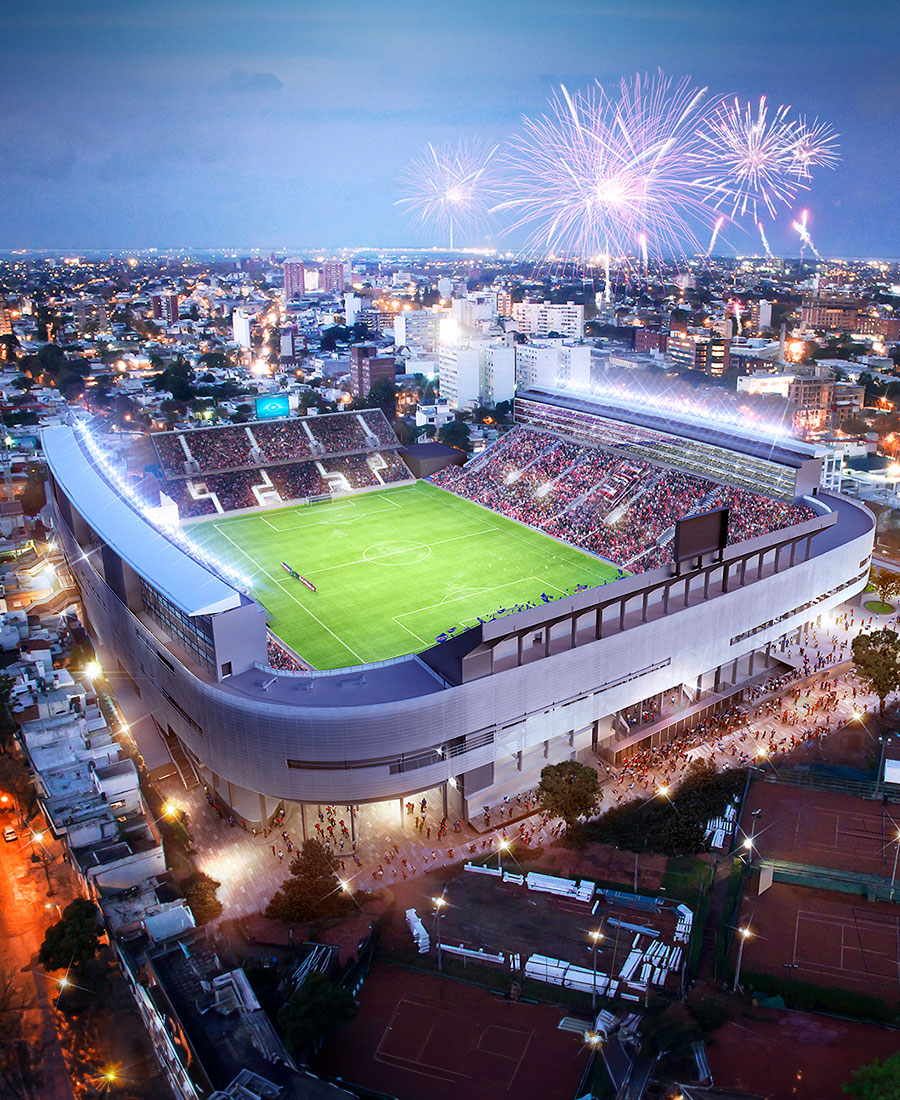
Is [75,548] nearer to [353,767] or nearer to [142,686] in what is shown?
[142,686]

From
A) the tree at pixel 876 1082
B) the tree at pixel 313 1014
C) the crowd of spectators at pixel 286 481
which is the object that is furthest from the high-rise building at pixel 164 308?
the tree at pixel 876 1082

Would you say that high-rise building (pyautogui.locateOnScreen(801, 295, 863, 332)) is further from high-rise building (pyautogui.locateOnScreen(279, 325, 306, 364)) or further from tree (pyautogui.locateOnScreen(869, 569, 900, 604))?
tree (pyautogui.locateOnScreen(869, 569, 900, 604))

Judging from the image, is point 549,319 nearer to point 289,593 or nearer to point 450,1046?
point 289,593

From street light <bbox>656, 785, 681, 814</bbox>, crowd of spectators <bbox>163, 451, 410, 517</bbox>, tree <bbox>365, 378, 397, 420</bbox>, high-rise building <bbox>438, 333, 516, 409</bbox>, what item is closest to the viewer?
street light <bbox>656, 785, 681, 814</bbox>

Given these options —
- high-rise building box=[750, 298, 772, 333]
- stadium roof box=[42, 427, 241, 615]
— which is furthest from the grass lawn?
high-rise building box=[750, 298, 772, 333]

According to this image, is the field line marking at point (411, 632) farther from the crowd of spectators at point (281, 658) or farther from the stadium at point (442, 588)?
the crowd of spectators at point (281, 658)

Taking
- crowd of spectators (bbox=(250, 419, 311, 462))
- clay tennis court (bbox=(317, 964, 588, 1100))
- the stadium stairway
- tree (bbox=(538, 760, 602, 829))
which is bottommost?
clay tennis court (bbox=(317, 964, 588, 1100))
